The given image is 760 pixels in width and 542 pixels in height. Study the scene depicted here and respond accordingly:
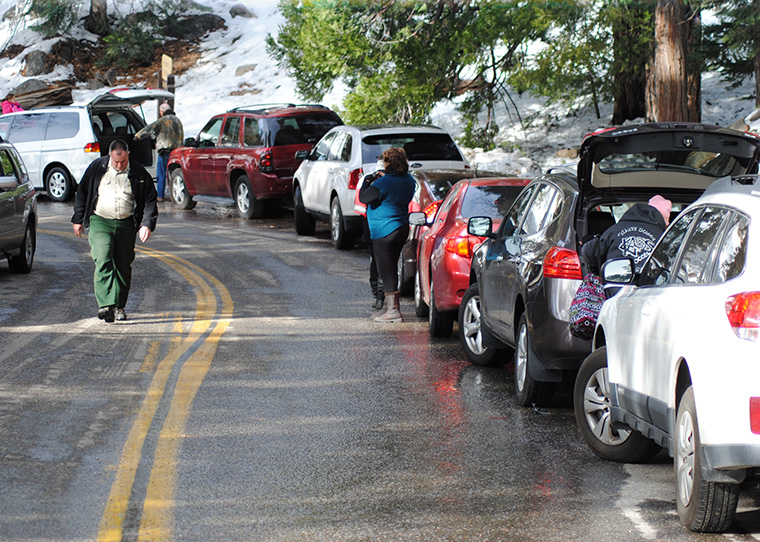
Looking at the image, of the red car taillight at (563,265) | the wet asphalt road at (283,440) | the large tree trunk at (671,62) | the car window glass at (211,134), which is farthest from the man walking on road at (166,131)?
the red car taillight at (563,265)

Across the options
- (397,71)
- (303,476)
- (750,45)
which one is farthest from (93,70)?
(303,476)

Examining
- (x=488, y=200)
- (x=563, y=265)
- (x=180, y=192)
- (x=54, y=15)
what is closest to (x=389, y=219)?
(x=488, y=200)

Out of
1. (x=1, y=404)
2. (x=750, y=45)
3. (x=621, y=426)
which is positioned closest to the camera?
(x=621, y=426)

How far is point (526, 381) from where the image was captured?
761 centimetres

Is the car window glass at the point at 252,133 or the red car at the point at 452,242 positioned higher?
the car window glass at the point at 252,133

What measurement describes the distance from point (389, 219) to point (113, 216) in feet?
9.09

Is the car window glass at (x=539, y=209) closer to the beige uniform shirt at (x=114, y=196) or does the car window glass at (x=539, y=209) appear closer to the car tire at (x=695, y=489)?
the car tire at (x=695, y=489)

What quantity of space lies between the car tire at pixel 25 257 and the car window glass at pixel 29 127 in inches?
429

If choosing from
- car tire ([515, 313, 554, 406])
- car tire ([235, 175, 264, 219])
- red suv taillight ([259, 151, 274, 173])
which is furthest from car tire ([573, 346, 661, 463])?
car tire ([235, 175, 264, 219])

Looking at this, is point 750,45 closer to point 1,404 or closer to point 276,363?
point 276,363

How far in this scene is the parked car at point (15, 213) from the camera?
1391cm

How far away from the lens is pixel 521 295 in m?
7.69

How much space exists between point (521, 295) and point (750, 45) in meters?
14.2

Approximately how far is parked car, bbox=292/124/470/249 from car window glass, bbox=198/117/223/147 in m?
4.94
